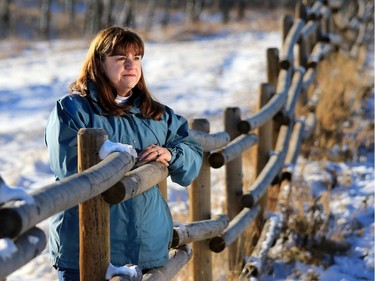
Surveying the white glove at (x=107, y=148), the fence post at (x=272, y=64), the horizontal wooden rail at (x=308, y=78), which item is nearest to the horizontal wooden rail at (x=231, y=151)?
the white glove at (x=107, y=148)

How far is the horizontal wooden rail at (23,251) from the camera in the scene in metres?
1.78

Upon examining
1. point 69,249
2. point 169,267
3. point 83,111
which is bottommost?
point 169,267

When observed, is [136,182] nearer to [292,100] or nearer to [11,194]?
[11,194]

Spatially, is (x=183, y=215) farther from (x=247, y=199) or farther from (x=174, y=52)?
(x=174, y=52)

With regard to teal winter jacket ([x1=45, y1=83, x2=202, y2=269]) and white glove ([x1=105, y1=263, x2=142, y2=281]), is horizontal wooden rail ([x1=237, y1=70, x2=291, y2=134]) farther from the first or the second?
white glove ([x1=105, y1=263, x2=142, y2=281])

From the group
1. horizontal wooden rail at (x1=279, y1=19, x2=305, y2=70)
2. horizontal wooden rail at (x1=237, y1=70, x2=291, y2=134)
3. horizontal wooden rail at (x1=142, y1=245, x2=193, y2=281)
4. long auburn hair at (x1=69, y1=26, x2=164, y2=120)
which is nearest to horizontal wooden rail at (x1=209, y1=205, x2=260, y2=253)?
horizontal wooden rail at (x1=237, y1=70, x2=291, y2=134)

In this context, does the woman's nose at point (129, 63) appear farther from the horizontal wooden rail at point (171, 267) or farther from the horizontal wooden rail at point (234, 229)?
the horizontal wooden rail at point (234, 229)

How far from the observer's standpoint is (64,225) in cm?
255

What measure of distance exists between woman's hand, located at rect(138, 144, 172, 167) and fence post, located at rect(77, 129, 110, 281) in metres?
0.39

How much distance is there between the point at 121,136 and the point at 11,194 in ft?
3.13

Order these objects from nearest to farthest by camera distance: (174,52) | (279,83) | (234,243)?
(234,243) → (279,83) → (174,52)

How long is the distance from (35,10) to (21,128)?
Result: 30.6 metres

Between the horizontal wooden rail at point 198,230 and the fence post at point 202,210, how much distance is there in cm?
9

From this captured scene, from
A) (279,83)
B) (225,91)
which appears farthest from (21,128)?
(279,83)
